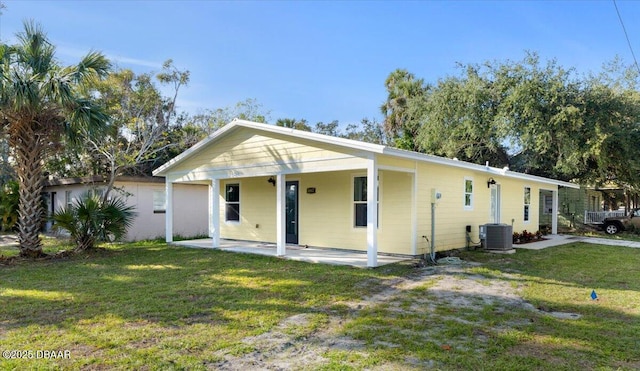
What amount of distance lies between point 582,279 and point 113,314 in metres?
8.03

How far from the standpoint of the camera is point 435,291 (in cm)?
659

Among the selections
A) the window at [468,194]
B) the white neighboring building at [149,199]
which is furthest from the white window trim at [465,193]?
the white neighboring building at [149,199]

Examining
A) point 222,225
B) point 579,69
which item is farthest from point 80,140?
point 579,69

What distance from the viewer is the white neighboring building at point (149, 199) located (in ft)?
49.1

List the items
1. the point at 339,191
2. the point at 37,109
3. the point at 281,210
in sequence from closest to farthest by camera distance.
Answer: the point at 37,109, the point at 281,210, the point at 339,191

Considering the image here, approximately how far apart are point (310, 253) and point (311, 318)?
5530 millimetres

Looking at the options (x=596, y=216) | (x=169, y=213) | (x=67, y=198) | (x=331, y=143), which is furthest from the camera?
(x=596, y=216)

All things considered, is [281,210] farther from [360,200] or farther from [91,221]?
[91,221]

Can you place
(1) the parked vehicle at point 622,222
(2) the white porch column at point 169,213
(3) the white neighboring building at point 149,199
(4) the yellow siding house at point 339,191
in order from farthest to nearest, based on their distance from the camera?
(1) the parked vehicle at point 622,222
(3) the white neighboring building at point 149,199
(2) the white porch column at point 169,213
(4) the yellow siding house at point 339,191

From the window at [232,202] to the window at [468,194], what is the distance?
7.28m

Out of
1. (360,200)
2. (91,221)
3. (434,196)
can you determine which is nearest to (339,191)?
(360,200)

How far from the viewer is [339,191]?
11.2m

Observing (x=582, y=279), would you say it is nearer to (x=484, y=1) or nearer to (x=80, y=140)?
(x=484, y=1)

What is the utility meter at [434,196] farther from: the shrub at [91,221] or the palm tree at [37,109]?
the palm tree at [37,109]
